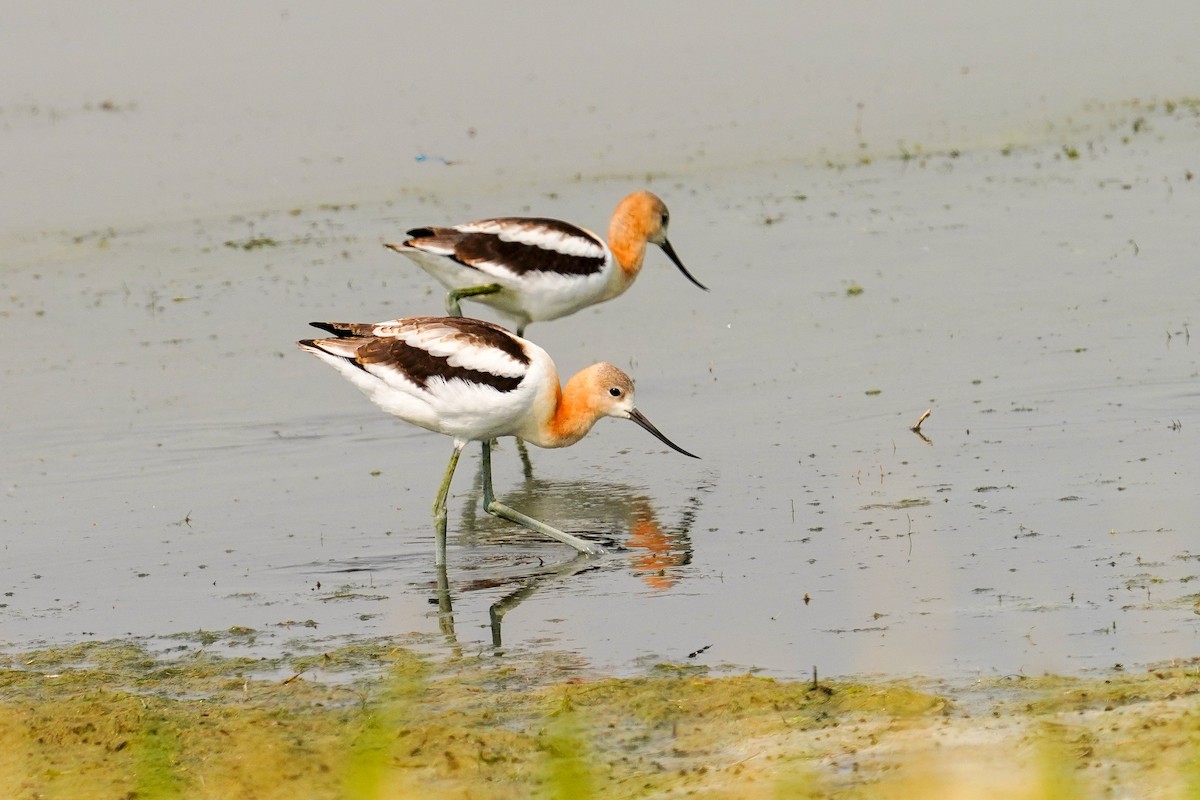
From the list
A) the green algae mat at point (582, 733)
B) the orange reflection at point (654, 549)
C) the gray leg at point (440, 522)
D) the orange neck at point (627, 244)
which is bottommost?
the green algae mat at point (582, 733)

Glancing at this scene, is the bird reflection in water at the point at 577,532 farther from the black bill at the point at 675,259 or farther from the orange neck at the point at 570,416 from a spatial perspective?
the black bill at the point at 675,259

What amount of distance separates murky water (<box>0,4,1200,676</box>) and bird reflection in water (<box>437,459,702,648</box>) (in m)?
0.03

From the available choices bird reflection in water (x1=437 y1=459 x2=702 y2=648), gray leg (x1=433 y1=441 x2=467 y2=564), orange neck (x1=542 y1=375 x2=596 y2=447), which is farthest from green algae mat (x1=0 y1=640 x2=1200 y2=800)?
orange neck (x1=542 y1=375 x2=596 y2=447)

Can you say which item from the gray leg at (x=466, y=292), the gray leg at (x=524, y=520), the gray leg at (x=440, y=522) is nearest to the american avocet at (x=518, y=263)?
the gray leg at (x=466, y=292)

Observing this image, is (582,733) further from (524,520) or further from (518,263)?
(518,263)

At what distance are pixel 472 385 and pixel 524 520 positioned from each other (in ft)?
2.17

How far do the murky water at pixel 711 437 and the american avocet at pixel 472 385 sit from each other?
45 centimetres

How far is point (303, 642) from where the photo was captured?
705cm

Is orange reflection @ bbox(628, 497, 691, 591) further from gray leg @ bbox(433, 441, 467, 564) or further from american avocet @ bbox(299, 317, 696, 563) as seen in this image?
gray leg @ bbox(433, 441, 467, 564)

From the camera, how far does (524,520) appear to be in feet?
27.5

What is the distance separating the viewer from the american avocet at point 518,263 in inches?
432

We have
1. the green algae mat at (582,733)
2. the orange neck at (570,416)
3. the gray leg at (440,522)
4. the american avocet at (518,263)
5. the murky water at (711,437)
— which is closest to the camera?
the green algae mat at (582,733)

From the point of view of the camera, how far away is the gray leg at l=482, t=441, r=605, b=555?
8.11 metres

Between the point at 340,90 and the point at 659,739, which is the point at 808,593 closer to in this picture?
the point at 659,739
